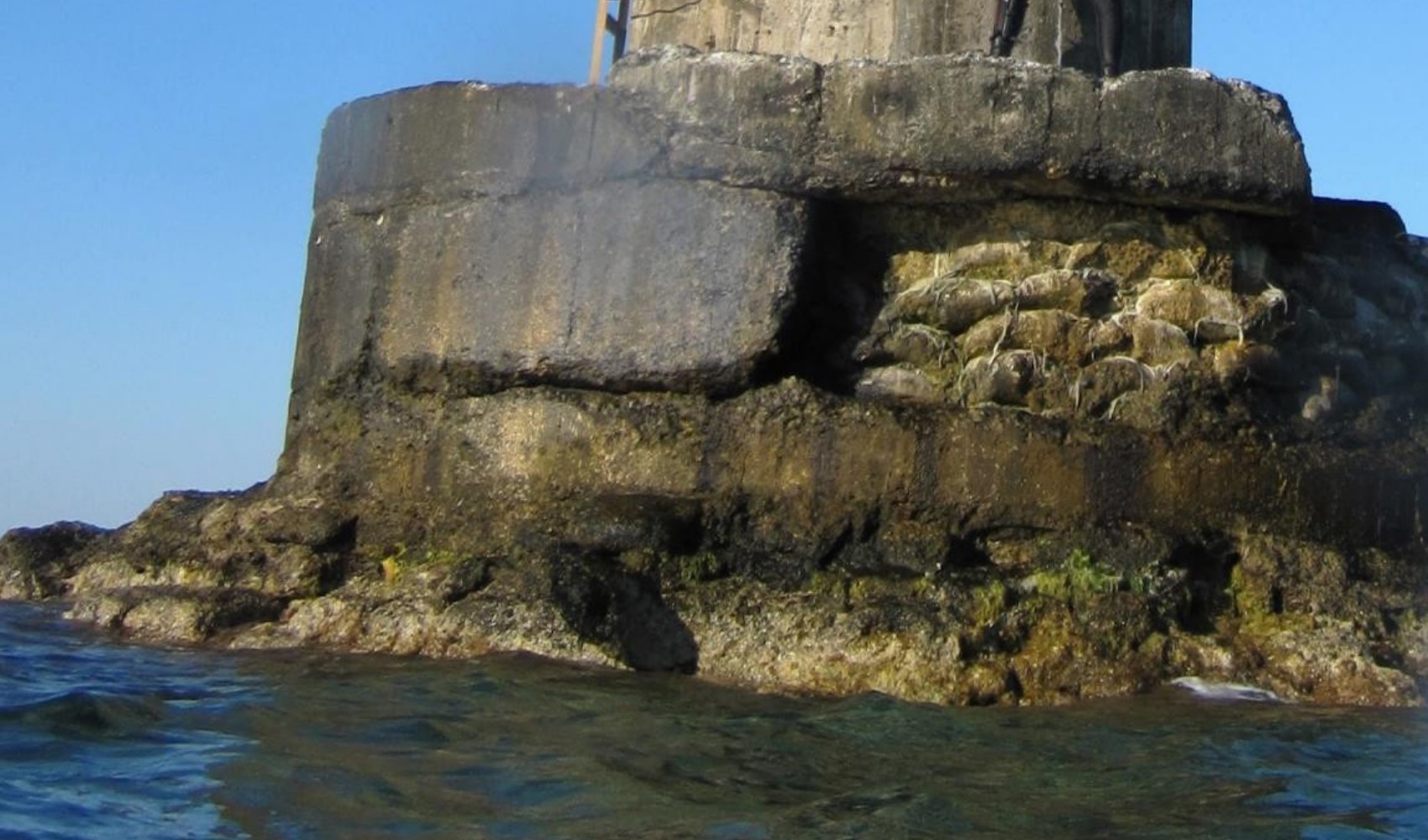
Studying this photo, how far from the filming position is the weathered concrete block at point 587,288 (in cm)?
636

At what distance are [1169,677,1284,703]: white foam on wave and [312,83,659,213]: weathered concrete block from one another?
90.2 inches

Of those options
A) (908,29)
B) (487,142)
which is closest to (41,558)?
(487,142)

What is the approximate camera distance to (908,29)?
6.86 meters

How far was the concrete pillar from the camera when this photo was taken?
685 centimetres

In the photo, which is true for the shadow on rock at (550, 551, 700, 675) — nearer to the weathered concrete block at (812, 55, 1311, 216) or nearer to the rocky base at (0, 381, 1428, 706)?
the rocky base at (0, 381, 1428, 706)

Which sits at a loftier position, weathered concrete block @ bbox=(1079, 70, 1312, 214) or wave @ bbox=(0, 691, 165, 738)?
weathered concrete block @ bbox=(1079, 70, 1312, 214)

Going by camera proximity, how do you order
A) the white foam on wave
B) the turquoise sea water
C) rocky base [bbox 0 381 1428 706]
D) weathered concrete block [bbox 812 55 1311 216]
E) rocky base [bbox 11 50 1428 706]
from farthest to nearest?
weathered concrete block [bbox 812 55 1311 216] < rocky base [bbox 11 50 1428 706] < rocky base [bbox 0 381 1428 706] < the white foam on wave < the turquoise sea water

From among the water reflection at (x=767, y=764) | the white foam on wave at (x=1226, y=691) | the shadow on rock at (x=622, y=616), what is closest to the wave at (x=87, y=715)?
the water reflection at (x=767, y=764)

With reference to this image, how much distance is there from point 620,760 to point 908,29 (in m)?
3.22

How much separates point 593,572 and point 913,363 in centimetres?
132

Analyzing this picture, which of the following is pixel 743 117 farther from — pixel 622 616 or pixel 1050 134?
pixel 622 616

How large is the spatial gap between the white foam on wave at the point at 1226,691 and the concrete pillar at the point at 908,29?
7.43 ft

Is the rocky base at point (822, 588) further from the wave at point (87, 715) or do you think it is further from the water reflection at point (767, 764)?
the wave at point (87, 715)

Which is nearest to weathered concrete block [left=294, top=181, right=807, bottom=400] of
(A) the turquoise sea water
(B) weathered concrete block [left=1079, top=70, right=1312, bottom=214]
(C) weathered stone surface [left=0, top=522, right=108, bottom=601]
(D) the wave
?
(B) weathered concrete block [left=1079, top=70, right=1312, bottom=214]
